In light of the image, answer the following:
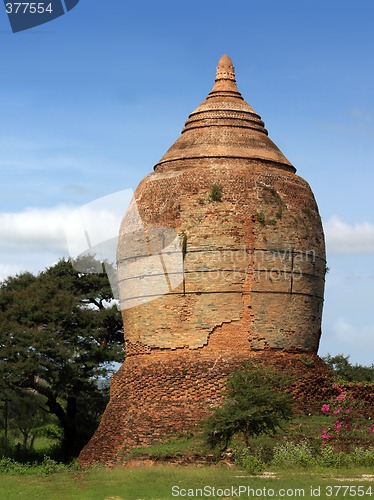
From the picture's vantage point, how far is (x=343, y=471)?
69.3 feet

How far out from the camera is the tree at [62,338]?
3122 centimetres

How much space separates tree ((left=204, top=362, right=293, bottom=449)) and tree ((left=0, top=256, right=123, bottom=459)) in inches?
371

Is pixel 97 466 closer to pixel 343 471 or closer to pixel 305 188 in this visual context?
pixel 343 471

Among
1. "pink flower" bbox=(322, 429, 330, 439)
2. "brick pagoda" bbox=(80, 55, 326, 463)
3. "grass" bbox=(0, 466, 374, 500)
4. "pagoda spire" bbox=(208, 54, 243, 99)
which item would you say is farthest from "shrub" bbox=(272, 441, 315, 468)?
"pagoda spire" bbox=(208, 54, 243, 99)

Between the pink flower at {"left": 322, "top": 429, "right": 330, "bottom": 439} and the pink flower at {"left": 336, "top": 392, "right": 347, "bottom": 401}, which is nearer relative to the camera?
the pink flower at {"left": 322, "top": 429, "right": 330, "bottom": 439}

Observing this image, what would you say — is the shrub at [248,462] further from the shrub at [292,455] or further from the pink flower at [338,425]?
the pink flower at [338,425]

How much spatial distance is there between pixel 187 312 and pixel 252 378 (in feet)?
8.93

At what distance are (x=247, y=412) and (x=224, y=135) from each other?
26.4 ft

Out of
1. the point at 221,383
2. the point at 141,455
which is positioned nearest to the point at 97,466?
the point at 141,455

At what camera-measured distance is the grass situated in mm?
18453

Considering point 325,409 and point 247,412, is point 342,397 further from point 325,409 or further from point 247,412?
point 247,412

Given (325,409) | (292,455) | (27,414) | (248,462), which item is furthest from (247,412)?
(27,414)

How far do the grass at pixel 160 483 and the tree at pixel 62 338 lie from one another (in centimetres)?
771

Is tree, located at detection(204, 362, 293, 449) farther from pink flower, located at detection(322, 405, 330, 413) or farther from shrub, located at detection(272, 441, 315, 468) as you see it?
pink flower, located at detection(322, 405, 330, 413)
